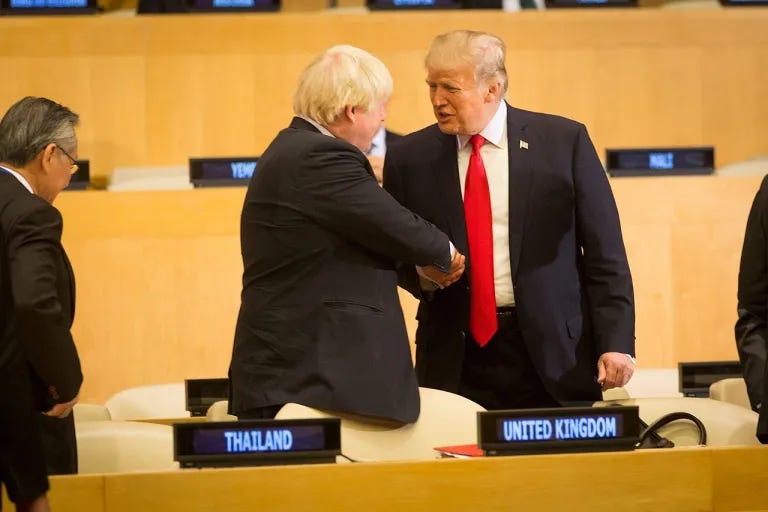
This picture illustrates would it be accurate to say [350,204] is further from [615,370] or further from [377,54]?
[377,54]

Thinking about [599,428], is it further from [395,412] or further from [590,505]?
[395,412]

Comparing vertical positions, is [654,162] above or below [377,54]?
below

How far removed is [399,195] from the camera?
333cm

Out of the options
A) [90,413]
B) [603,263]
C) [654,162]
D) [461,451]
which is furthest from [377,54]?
[461,451]

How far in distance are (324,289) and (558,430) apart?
57 centimetres

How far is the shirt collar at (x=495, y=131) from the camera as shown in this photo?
323cm

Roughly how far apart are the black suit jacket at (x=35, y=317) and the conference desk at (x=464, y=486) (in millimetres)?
328

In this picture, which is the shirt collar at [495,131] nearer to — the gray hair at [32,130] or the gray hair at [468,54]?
the gray hair at [468,54]

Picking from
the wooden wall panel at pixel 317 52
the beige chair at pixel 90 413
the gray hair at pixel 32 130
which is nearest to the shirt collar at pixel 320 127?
the gray hair at pixel 32 130

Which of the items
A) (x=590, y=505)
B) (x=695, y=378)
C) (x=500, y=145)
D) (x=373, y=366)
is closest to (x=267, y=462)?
(x=373, y=366)

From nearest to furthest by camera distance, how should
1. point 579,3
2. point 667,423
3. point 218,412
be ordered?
point 667,423 < point 218,412 < point 579,3

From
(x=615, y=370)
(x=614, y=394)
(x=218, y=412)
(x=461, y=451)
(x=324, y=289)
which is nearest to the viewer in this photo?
(x=461, y=451)

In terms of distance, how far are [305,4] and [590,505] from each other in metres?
4.95

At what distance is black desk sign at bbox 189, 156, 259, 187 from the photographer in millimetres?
5266
